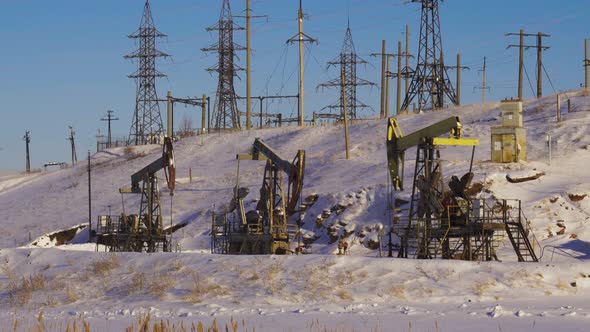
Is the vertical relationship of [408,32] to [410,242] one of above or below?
above

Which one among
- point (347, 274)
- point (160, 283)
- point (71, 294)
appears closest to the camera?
point (347, 274)

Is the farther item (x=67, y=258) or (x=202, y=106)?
(x=202, y=106)

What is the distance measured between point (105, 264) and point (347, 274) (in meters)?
6.65

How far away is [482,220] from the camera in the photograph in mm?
30141

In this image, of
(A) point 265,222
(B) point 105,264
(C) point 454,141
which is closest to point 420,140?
(C) point 454,141

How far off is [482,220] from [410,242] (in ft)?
10.4

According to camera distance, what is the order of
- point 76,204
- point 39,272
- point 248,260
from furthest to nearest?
1. point 76,204
2. point 39,272
3. point 248,260

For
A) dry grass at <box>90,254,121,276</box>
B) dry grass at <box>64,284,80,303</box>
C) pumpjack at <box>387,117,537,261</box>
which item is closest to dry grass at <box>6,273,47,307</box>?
dry grass at <box>64,284,80,303</box>

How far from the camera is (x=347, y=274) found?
23.7 meters

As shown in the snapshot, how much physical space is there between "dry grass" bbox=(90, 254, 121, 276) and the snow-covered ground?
38mm

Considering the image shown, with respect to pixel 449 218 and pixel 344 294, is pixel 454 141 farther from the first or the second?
pixel 344 294

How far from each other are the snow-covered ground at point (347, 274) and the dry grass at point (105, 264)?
0.04 metres

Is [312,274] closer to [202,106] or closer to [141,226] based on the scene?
[141,226]

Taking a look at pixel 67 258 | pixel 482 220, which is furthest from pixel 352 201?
pixel 67 258
